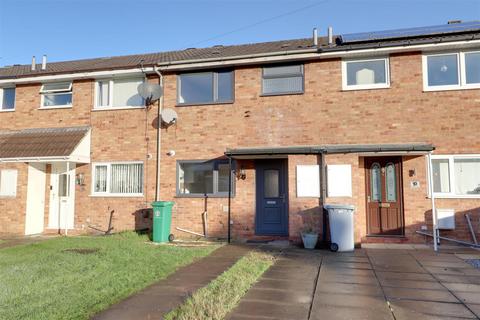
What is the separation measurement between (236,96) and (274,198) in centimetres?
326

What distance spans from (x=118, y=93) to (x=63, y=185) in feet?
12.1

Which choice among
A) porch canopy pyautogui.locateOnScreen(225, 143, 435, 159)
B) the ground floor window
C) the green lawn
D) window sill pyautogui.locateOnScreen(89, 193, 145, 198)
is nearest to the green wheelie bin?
the green lawn

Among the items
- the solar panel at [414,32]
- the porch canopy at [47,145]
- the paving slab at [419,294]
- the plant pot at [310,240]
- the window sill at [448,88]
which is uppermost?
the solar panel at [414,32]

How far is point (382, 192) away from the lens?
9.59 meters

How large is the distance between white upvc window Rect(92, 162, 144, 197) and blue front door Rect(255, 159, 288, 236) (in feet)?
12.4

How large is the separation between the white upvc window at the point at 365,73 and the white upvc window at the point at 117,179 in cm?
680

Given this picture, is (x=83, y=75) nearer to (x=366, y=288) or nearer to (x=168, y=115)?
(x=168, y=115)

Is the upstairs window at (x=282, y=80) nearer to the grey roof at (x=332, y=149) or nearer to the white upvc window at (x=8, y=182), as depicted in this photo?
the grey roof at (x=332, y=149)

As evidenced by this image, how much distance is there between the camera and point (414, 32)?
10047 mm

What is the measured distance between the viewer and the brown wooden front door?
30.8 ft

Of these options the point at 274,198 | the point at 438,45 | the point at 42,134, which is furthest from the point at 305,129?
the point at 42,134

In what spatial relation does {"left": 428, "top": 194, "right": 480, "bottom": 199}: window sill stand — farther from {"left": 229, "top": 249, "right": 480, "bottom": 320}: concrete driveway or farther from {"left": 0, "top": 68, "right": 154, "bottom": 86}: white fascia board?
{"left": 0, "top": 68, "right": 154, "bottom": 86}: white fascia board

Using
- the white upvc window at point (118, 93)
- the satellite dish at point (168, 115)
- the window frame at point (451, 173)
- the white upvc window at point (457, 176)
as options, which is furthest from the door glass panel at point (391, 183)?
the white upvc window at point (118, 93)

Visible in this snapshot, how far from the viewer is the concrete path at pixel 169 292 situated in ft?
14.1
